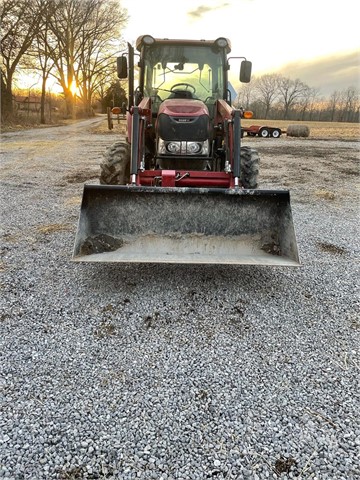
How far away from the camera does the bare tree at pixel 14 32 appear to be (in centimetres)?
2138

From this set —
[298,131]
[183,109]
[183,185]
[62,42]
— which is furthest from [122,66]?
[62,42]

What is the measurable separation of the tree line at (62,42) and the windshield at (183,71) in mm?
19549

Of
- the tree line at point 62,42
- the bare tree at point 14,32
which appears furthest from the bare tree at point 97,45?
the bare tree at point 14,32

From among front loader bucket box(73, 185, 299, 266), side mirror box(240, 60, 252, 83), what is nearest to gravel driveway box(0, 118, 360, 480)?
front loader bucket box(73, 185, 299, 266)

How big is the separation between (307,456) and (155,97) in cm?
470

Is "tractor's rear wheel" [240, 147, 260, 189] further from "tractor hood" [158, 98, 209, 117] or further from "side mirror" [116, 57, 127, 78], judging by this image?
"side mirror" [116, 57, 127, 78]

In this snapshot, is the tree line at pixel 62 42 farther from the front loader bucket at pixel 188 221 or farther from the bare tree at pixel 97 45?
the front loader bucket at pixel 188 221

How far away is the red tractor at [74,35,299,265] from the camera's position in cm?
370

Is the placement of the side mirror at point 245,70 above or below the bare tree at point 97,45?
below

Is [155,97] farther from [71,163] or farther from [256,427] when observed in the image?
[71,163]

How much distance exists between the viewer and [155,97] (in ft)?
18.0

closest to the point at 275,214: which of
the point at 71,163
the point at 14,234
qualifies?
the point at 14,234

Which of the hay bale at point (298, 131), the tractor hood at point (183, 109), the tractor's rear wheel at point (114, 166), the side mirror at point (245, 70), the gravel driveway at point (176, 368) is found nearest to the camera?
the gravel driveway at point (176, 368)

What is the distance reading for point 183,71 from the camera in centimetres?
543
